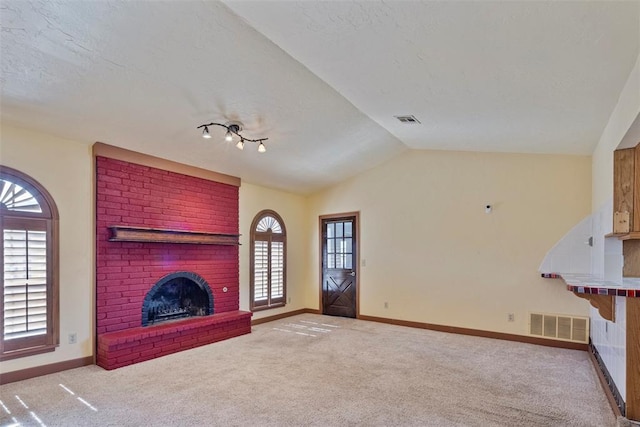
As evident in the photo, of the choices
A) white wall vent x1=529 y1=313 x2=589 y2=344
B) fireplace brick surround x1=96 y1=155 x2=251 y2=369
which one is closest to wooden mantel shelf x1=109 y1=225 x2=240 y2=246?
fireplace brick surround x1=96 y1=155 x2=251 y2=369

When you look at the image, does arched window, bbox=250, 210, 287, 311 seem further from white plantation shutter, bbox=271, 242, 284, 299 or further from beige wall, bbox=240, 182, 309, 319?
beige wall, bbox=240, 182, 309, 319

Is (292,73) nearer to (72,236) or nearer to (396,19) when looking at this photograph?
(396,19)

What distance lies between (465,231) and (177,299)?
14.6 ft

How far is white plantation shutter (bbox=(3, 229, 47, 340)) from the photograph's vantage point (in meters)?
3.59

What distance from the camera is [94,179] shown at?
4254 millimetres

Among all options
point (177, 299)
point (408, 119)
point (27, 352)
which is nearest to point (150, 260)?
point (177, 299)

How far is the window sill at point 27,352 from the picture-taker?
355 centimetres

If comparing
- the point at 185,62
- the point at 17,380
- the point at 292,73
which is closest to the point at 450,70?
the point at 292,73

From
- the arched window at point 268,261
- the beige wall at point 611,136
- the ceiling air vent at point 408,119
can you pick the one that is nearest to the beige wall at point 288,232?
the arched window at point 268,261

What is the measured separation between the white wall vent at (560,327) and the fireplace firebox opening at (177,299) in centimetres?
464

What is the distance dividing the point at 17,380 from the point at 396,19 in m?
4.67

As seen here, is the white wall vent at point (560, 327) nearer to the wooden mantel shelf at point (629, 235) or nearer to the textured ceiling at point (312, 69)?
the wooden mantel shelf at point (629, 235)

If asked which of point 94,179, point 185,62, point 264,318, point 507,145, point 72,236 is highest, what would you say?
point 185,62

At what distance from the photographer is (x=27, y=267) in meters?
3.73
